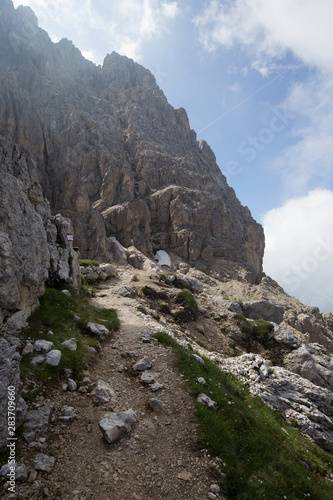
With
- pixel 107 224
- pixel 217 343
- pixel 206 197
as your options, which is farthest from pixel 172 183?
pixel 217 343

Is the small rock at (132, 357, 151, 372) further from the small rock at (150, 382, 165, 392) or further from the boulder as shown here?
the boulder

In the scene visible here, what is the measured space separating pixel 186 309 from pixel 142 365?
37.7ft

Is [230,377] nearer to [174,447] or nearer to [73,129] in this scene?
[174,447]

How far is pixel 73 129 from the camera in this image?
318 ft

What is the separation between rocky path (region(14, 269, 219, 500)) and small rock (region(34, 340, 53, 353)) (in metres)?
1.75

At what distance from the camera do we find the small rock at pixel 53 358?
858 cm

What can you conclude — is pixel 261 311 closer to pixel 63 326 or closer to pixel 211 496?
pixel 63 326

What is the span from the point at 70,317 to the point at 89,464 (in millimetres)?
7783

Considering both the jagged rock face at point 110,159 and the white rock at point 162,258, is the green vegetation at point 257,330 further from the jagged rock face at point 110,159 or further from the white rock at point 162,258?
the white rock at point 162,258

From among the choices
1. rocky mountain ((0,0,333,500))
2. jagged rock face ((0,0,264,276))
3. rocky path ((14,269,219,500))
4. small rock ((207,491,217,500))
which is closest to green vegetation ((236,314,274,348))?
rocky mountain ((0,0,333,500))

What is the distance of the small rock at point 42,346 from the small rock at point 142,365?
10.7ft

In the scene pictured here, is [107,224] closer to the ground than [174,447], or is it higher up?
higher up

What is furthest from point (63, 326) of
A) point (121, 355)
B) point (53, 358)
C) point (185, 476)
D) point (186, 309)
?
point (186, 309)

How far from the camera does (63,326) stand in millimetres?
11836
